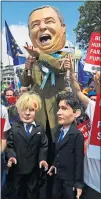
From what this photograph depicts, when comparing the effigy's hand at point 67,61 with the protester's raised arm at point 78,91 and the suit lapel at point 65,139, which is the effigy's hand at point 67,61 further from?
the suit lapel at point 65,139

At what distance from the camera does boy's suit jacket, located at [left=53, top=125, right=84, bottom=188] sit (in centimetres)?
225

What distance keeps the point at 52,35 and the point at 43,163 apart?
1.08 metres

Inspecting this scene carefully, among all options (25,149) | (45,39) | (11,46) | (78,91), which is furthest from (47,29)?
(11,46)

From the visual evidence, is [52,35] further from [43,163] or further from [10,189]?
[10,189]

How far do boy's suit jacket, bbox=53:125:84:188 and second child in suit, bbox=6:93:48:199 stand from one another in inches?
4.6

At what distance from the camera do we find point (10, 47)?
476 cm

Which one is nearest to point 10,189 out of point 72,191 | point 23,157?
point 23,157

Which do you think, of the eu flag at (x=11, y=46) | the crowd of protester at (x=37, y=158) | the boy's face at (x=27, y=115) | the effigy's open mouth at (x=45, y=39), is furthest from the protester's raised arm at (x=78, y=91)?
the eu flag at (x=11, y=46)

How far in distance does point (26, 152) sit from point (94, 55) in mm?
836

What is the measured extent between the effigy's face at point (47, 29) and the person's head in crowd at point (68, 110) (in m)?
0.52

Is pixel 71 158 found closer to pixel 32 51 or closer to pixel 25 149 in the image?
pixel 25 149

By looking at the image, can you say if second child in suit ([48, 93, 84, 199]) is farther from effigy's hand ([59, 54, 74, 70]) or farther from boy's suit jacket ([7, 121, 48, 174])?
effigy's hand ([59, 54, 74, 70])

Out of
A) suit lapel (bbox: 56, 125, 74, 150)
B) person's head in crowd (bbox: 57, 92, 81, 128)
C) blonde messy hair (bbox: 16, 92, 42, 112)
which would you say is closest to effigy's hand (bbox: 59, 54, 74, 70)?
person's head in crowd (bbox: 57, 92, 81, 128)

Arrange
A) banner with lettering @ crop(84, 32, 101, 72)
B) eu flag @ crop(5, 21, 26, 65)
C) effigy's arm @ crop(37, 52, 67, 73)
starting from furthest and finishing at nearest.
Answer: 1. eu flag @ crop(5, 21, 26, 65)
2. effigy's arm @ crop(37, 52, 67, 73)
3. banner with lettering @ crop(84, 32, 101, 72)
